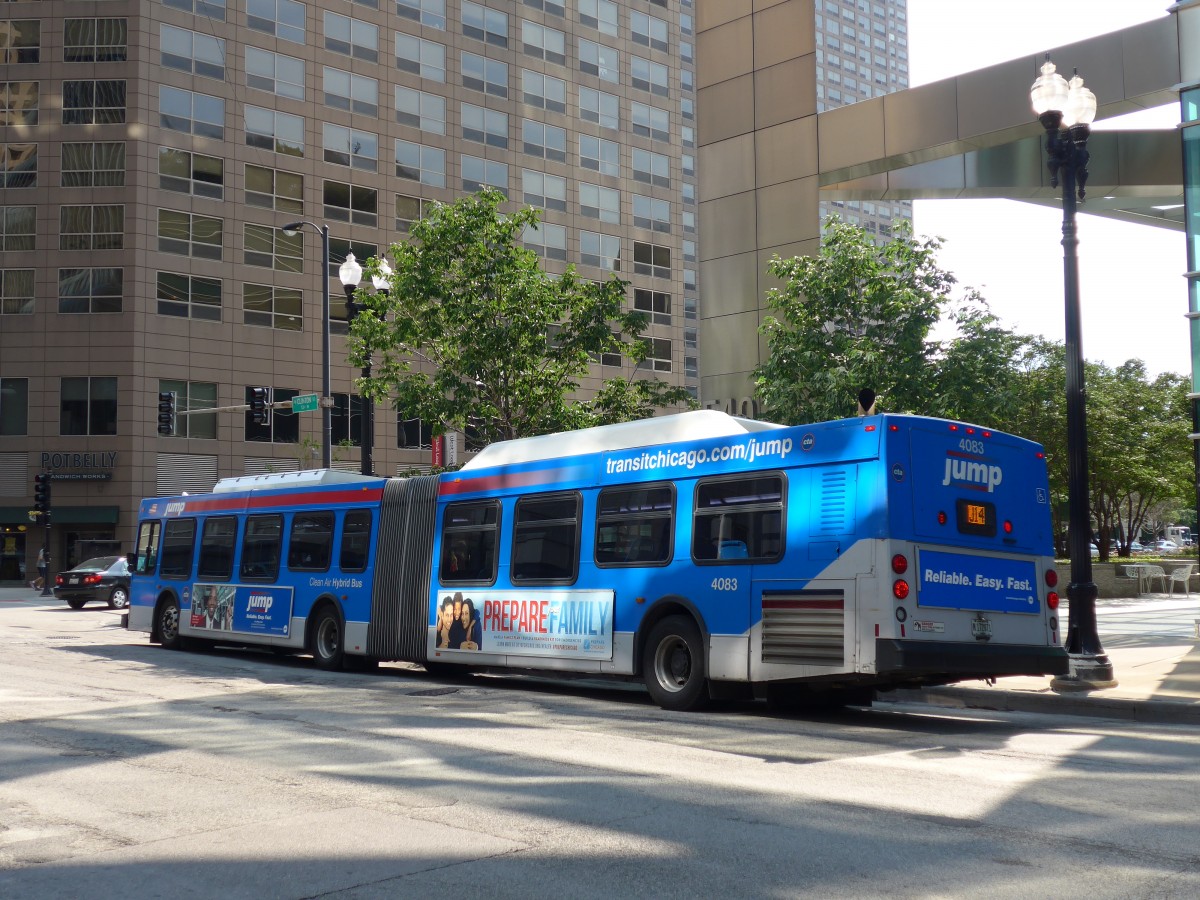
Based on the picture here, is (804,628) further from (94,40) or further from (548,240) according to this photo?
(548,240)

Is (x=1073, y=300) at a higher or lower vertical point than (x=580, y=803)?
higher

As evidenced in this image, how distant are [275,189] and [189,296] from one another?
670 centimetres

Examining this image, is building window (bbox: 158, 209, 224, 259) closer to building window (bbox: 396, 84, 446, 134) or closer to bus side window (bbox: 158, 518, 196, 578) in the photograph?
building window (bbox: 396, 84, 446, 134)

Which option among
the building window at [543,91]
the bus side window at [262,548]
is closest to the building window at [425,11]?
the building window at [543,91]

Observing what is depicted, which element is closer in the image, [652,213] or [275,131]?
[275,131]

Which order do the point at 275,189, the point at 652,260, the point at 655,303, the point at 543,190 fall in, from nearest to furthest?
the point at 275,189 < the point at 543,190 < the point at 652,260 < the point at 655,303

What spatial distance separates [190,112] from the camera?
5491cm

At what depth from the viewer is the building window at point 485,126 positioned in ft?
210

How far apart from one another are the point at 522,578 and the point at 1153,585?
3320 cm

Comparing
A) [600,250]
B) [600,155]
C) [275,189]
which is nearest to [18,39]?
[275,189]

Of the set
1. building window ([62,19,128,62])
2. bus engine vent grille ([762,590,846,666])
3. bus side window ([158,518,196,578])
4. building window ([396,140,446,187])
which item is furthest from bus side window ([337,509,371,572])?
building window ([396,140,446,187])

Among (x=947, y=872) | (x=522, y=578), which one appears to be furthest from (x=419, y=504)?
(x=947, y=872)

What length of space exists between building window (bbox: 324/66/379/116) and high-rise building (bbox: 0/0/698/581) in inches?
5.2

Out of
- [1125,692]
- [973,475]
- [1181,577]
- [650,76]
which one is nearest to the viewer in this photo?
[973,475]
